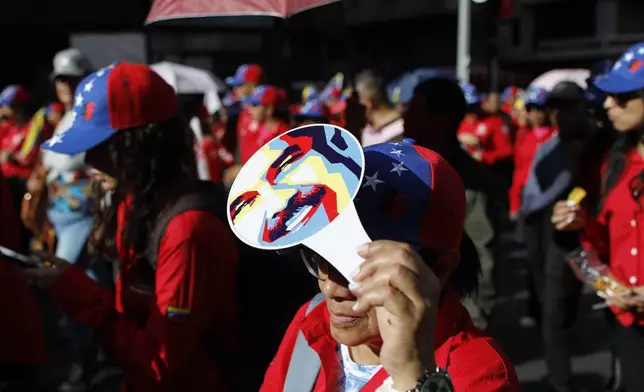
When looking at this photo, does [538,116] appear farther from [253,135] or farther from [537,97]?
[253,135]

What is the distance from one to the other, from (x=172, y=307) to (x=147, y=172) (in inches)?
18.6

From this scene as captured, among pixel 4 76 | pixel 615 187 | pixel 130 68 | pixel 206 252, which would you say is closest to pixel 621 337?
pixel 615 187

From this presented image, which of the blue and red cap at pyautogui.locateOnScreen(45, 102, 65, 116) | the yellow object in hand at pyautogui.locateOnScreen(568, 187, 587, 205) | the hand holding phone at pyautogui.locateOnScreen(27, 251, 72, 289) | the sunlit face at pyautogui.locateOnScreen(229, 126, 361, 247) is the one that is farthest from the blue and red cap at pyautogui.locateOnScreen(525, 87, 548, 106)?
the sunlit face at pyautogui.locateOnScreen(229, 126, 361, 247)

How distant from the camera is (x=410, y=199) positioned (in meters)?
1.47

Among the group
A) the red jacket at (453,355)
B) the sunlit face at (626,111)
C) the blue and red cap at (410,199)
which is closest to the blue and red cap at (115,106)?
the red jacket at (453,355)

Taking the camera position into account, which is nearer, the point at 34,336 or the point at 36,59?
the point at 34,336

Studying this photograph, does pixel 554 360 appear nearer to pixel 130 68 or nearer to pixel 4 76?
pixel 130 68

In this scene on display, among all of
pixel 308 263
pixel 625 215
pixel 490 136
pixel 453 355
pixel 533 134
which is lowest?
pixel 490 136

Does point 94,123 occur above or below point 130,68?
below

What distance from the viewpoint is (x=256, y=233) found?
136 centimetres

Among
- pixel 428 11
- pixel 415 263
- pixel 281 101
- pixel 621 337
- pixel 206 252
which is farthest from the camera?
pixel 428 11

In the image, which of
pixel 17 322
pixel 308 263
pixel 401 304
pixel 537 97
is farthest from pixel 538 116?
pixel 401 304

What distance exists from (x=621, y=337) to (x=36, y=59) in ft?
48.4

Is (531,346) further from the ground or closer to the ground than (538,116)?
closer to the ground
